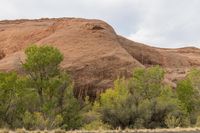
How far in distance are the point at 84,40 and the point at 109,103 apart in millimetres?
29118

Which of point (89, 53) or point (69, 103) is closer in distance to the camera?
point (69, 103)

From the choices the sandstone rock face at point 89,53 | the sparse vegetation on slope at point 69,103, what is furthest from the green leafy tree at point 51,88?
the sandstone rock face at point 89,53

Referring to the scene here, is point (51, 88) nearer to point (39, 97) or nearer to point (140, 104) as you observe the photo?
point (39, 97)

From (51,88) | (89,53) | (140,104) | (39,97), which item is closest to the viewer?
(39,97)

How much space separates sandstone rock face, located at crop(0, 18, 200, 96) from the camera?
6075cm

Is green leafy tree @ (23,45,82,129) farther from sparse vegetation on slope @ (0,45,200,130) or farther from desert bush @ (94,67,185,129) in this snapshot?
desert bush @ (94,67,185,129)

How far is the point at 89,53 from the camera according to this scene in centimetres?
6444

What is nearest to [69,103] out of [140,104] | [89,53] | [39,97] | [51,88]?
[51,88]

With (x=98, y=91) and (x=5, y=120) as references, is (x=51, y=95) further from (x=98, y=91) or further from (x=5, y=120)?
(x=98, y=91)

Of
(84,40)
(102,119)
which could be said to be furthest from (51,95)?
(84,40)

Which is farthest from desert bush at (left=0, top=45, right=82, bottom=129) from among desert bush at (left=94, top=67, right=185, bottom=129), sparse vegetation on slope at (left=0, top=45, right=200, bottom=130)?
desert bush at (left=94, top=67, right=185, bottom=129)

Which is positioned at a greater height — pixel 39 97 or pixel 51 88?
pixel 51 88

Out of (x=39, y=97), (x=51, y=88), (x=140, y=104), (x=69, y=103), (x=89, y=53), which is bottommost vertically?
(x=69, y=103)

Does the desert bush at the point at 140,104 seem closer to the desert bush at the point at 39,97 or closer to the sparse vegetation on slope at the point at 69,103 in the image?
the sparse vegetation on slope at the point at 69,103
